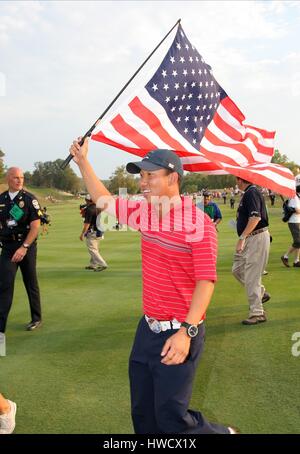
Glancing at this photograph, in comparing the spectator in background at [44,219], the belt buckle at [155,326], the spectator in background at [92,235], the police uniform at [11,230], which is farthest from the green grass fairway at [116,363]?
the spectator in background at [92,235]

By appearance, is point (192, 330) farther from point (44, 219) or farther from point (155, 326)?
point (44, 219)

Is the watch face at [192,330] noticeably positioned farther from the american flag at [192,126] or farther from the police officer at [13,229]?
the police officer at [13,229]

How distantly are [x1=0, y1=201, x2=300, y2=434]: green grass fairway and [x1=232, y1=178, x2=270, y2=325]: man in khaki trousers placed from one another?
0.97 feet

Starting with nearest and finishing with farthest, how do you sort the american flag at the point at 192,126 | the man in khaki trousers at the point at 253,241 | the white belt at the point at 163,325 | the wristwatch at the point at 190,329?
the wristwatch at the point at 190,329 → the white belt at the point at 163,325 → the american flag at the point at 192,126 → the man in khaki trousers at the point at 253,241

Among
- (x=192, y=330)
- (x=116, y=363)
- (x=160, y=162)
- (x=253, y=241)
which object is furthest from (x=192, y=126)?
(x=192, y=330)

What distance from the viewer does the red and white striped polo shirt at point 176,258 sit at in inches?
99.3

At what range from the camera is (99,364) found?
4859 millimetres

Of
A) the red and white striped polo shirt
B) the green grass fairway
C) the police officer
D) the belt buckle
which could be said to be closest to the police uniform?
the police officer

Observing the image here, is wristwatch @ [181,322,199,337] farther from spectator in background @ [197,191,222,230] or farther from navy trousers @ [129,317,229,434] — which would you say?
spectator in background @ [197,191,222,230]

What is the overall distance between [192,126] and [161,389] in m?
3.84

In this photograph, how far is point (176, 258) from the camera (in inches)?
103

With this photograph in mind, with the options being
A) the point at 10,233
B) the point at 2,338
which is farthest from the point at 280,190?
the point at 2,338

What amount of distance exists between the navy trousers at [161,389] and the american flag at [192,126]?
252cm

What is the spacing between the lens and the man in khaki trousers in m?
6.07
